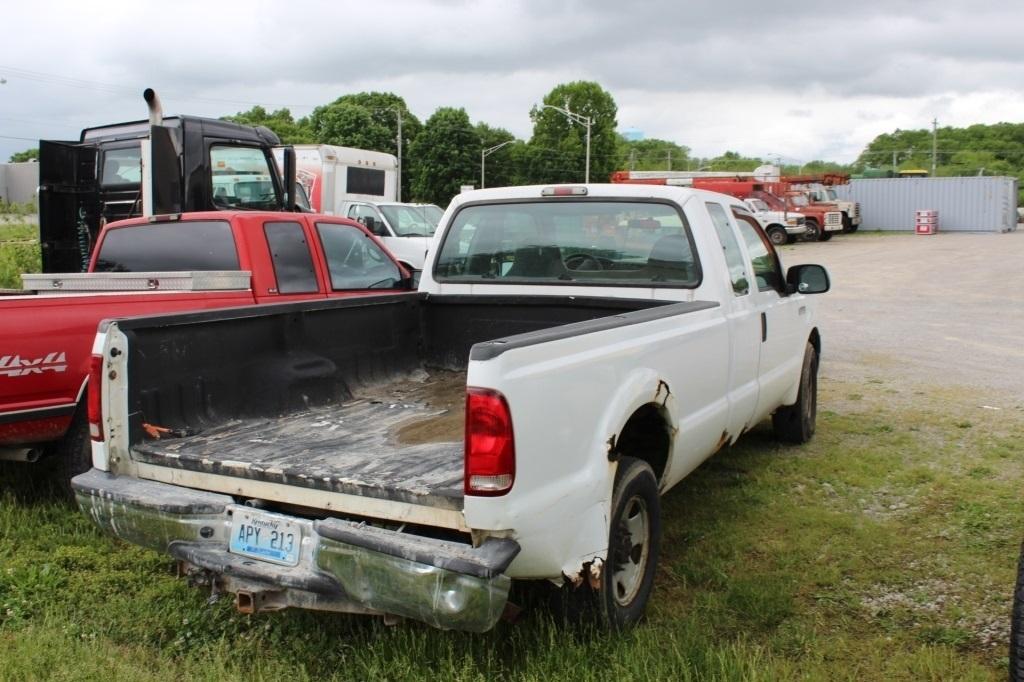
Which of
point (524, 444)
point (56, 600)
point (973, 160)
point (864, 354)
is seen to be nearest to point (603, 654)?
point (524, 444)

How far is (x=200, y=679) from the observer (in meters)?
3.35

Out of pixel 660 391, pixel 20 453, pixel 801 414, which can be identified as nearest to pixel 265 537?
pixel 660 391

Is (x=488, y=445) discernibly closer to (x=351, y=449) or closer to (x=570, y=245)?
(x=351, y=449)

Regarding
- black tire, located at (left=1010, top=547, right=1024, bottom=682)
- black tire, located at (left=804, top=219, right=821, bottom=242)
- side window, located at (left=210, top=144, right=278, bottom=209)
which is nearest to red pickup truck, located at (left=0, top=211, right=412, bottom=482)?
side window, located at (left=210, top=144, right=278, bottom=209)

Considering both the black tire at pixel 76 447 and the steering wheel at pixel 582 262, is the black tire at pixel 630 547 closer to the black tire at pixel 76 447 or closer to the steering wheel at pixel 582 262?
the steering wheel at pixel 582 262

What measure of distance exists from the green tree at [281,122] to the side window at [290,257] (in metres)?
70.9

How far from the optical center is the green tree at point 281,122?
3073 inches

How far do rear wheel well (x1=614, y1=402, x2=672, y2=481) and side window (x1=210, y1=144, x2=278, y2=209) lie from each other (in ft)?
26.6

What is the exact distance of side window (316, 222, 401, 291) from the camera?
735 cm

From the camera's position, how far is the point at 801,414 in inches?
260

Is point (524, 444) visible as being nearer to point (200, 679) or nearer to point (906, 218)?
point (200, 679)

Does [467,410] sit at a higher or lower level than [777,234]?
lower

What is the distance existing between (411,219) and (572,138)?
61655 millimetres

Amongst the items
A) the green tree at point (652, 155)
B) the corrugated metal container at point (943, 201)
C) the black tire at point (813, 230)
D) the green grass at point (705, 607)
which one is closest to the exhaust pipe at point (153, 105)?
the green grass at point (705, 607)
